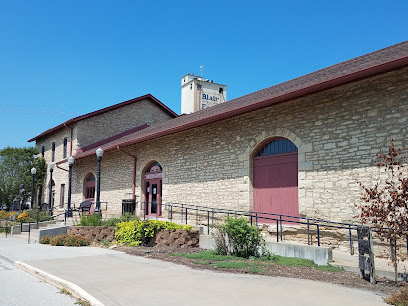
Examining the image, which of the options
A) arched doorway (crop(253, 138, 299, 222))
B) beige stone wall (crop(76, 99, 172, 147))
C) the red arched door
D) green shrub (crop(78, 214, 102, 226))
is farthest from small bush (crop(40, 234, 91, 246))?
beige stone wall (crop(76, 99, 172, 147))

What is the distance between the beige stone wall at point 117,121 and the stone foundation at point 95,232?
40.6 feet

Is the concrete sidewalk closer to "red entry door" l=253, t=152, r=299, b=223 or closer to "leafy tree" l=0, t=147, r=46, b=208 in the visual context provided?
"red entry door" l=253, t=152, r=299, b=223

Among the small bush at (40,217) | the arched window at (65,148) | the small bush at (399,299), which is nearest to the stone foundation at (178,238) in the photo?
the small bush at (399,299)

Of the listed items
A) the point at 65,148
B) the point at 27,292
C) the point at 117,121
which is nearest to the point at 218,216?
the point at 27,292

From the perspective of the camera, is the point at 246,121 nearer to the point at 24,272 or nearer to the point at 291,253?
the point at 291,253

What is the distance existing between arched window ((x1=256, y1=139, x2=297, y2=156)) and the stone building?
0.11 ft

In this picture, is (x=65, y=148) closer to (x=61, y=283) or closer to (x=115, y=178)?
(x=115, y=178)

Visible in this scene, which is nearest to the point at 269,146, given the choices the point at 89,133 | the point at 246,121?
the point at 246,121

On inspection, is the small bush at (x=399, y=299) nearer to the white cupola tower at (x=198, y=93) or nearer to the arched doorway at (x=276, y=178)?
the arched doorway at (x=276, y=178)

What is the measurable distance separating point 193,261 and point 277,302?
12.4 ft

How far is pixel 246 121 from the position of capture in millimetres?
13656

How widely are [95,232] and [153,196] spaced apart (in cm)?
516

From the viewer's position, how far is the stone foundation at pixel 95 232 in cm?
1363

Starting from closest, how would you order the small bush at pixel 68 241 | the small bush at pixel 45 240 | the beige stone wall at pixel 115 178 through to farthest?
the small bush at pixel 68 241 < the small bush at pixel 45 240 < the beige stone wall at pixel 115 178
